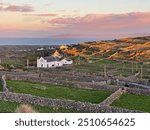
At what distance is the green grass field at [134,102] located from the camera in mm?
24030

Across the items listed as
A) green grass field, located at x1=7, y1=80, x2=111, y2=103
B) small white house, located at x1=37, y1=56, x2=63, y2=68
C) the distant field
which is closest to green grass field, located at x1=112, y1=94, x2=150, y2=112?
green grass field, located at x1=7, y1=80, x2=111, y2=103

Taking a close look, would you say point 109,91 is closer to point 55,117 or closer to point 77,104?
point 77,104

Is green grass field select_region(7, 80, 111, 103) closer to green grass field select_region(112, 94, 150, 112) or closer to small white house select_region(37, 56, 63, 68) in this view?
green grass field select_region(112, 94, 150, 112)

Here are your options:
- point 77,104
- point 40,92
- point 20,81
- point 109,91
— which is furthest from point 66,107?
point 20,81

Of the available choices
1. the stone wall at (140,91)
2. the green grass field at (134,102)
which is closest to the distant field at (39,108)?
the green grass field at (134,102)

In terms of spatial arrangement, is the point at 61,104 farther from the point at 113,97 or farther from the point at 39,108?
the point at 113,97

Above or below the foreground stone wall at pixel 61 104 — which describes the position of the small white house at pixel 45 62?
below

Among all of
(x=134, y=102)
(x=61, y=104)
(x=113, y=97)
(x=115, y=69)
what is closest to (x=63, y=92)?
(x=113, y=97)

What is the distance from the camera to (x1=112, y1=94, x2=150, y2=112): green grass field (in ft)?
78.8

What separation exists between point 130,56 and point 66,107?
100571 mm

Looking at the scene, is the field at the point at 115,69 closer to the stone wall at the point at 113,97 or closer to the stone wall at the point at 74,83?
the stone wall at the point at 74,83

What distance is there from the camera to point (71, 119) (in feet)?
32.4

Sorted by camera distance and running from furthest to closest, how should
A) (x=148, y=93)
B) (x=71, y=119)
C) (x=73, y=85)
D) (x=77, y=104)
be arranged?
(x=73, y=85)
(x=148, y=93)
(x=77, y=104)
(x=71, y=119)

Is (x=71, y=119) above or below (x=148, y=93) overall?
above
